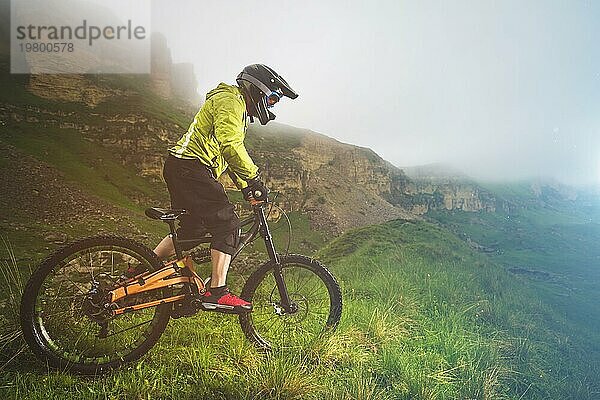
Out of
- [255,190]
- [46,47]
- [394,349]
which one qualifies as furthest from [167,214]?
[46,47]

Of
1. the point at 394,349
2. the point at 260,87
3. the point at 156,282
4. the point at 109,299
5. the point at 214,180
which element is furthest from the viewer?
the point at 394,349

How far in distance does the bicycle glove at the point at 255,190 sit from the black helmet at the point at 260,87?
502mm

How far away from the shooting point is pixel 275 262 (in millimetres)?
3141

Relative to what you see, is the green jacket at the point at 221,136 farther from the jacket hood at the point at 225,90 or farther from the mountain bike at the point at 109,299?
the mountain bike at the point at 109,299

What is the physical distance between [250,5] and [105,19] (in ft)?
4.50

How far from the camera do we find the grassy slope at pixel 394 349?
8.81 feet

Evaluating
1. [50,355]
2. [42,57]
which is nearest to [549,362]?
[50,355]

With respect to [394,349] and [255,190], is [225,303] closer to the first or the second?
[255,190]

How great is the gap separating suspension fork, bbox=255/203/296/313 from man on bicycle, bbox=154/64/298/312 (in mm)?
214

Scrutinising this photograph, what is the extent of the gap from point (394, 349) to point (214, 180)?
1.77m

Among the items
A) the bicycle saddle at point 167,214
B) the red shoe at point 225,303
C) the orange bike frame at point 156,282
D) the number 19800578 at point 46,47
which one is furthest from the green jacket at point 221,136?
the number 19800578 at point 46,47

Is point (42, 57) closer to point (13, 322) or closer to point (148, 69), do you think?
point (148, 69)

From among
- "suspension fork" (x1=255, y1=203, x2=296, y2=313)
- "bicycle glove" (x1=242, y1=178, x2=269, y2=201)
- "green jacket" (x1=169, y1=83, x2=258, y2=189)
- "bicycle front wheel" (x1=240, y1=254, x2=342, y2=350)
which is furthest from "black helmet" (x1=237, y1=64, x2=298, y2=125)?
"bicycle front wheel" (x1=240, y1=254, x2=342, y2=350)

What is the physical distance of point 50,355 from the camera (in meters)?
2.56
